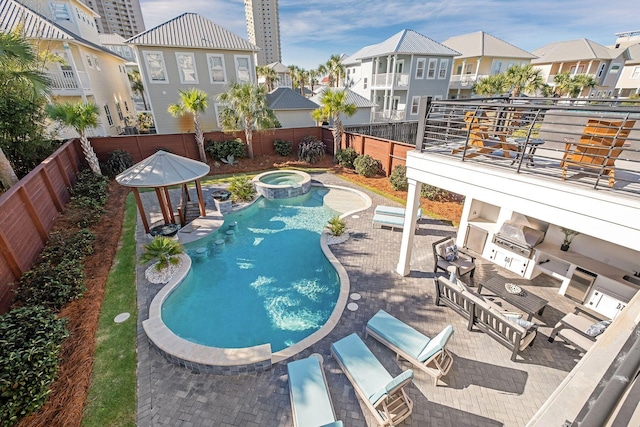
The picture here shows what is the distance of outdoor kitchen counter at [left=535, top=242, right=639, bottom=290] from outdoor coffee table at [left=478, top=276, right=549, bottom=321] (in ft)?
5.03

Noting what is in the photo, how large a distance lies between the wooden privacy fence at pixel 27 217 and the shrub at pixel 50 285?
0.83 ft

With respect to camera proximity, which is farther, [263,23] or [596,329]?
[263,23]

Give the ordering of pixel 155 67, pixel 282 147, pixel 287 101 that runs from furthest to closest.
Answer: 1. pixel 287 101
2. pixel 282 147
3. pixel 155 67

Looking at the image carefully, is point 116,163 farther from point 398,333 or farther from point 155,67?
point 398,333

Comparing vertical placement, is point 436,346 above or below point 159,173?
below

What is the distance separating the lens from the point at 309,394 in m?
5.03

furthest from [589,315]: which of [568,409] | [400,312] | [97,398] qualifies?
[97,398]

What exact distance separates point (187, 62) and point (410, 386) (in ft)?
84.1

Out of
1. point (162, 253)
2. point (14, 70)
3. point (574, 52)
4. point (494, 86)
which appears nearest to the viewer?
point (162, 253)

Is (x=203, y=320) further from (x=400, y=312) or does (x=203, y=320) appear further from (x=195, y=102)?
(x=195, y=102)

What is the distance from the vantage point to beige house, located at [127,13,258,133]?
20719 millimetres

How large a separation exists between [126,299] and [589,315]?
12.5m

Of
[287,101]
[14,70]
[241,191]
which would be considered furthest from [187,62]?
[241,191]

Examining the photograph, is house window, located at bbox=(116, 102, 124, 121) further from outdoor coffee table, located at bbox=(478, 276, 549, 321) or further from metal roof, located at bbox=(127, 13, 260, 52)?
outdoor coffee table, located at bbox=(478, 276, 549, 321)
